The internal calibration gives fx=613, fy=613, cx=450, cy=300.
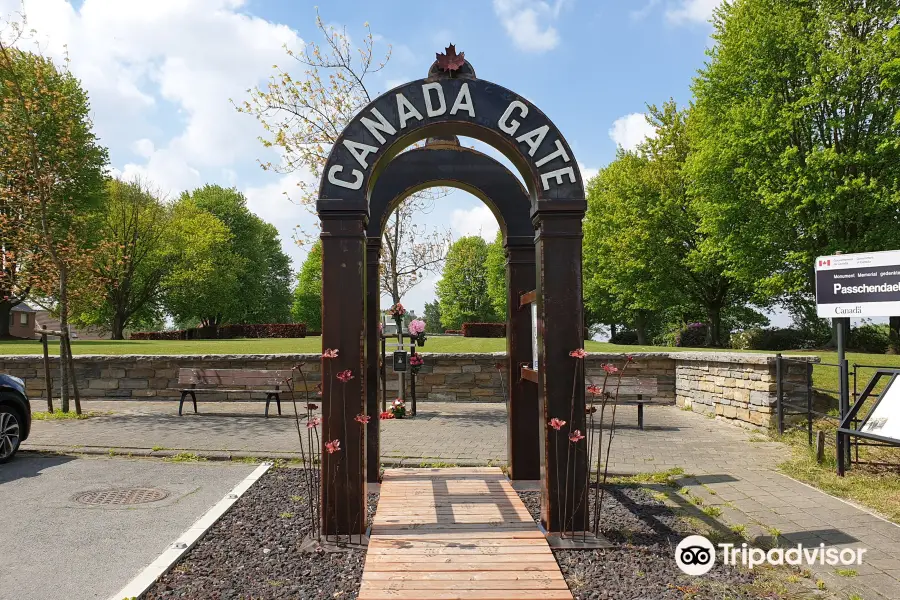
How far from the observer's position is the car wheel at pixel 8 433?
295 inches

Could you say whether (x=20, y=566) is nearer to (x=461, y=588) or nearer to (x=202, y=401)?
(x=461, y=588)

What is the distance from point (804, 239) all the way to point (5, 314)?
36.1m

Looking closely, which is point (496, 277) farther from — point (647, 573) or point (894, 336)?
point (647, 573)

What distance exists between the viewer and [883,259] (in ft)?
21.9

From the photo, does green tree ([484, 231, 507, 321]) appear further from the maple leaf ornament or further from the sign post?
the maple leaf ornament

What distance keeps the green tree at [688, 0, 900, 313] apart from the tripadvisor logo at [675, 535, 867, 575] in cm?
1786

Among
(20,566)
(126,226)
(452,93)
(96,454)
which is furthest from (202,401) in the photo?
(126,226)

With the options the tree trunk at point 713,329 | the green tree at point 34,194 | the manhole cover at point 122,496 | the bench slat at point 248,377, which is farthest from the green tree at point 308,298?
the manhole cover at point 122,496

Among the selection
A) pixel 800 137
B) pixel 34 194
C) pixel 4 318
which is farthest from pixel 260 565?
pixel 4 318

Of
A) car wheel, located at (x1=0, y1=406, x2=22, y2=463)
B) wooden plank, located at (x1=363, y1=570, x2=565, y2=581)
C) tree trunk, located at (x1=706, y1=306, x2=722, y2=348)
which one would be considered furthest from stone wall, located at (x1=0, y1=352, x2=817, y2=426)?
tree trunk, located at (x1=706, y1=306, x2=722, y2=348)

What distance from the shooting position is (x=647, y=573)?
397 cm

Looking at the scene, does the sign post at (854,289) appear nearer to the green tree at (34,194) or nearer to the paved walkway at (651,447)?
the paved walkway at (651,447)

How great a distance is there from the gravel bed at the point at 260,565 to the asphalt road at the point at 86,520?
1.13ft

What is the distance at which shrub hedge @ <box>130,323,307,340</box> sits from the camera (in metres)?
41.4
